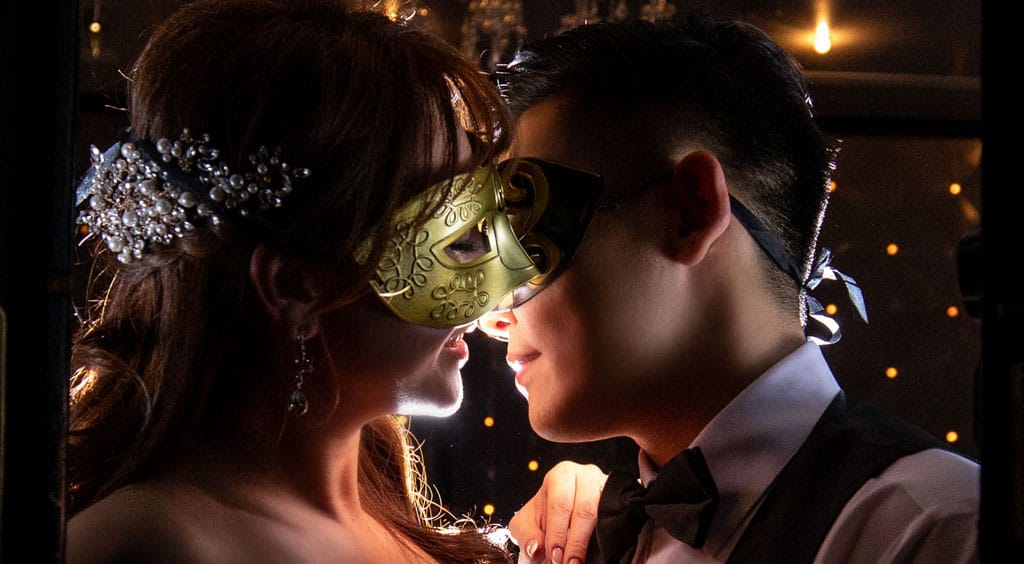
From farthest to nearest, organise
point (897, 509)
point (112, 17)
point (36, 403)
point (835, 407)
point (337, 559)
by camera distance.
→ point (112, 17), point (835, 407), point (337, 559), point (897, 509), point (36, 403)

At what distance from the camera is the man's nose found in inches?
69.4

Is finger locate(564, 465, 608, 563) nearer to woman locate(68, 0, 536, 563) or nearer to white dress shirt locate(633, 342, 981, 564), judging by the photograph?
white dress shirt locate(633, 342, 981, 564)

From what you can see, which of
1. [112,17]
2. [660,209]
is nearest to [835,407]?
[660,209]

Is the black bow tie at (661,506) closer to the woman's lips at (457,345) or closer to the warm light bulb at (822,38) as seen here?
the woman's lips at (457,345)

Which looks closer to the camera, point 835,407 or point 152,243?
point 152,243

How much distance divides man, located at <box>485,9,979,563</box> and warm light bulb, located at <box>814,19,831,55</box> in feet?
2.92

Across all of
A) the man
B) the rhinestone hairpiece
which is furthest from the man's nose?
the rhinestone hairpiece

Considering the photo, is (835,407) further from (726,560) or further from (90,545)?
(90,545)

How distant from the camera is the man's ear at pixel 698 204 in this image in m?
1.54

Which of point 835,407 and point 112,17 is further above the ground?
point 112,17

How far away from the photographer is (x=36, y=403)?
2.43 feet

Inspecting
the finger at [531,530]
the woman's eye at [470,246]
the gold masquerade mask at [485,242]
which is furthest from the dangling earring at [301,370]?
the finger at [531,530]

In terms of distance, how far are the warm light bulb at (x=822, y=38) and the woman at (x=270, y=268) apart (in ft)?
4.42

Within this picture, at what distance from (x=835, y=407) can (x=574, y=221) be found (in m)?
0.46
